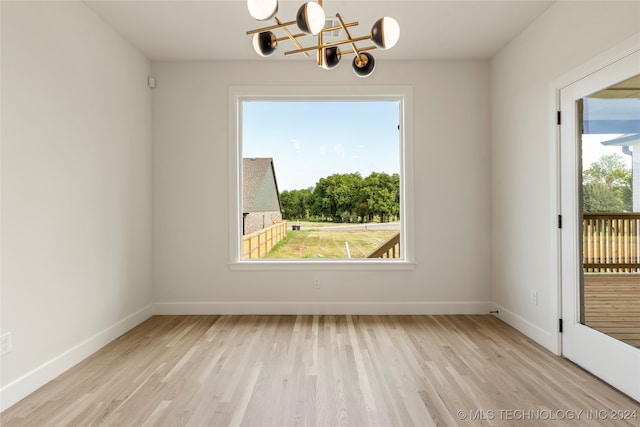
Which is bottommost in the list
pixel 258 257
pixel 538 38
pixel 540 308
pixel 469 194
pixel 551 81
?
pixel 540 308

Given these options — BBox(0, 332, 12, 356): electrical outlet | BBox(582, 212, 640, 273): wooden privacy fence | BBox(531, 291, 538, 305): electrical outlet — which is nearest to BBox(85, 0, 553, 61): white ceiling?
BBox(582, 212, 640, 273): wooden privacy fence

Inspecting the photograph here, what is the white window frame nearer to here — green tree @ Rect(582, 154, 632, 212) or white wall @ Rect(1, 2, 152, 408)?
white wall @ Rect(1, 2, 152, 408)

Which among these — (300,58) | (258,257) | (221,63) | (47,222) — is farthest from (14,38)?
(258,257)

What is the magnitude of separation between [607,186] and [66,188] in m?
3.85

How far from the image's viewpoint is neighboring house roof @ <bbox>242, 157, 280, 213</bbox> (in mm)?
4223

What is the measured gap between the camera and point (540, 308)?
319cm

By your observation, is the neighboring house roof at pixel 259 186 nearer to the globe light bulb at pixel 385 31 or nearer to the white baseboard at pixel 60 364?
the white baseboard at pixel 60 364

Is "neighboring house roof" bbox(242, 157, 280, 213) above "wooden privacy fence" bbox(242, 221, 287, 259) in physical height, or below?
above

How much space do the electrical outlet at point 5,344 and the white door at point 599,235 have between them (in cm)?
378

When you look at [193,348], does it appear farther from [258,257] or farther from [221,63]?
[221,63]

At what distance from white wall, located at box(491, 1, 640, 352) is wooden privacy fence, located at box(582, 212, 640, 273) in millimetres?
292

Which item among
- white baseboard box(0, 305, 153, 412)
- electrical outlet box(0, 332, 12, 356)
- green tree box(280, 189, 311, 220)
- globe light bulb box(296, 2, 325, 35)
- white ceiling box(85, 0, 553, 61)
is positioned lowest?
white baseboard box(0, 305, 153, 412)

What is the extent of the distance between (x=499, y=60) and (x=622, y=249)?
2337 millimetres

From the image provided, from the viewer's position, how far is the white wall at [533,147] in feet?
8.61
